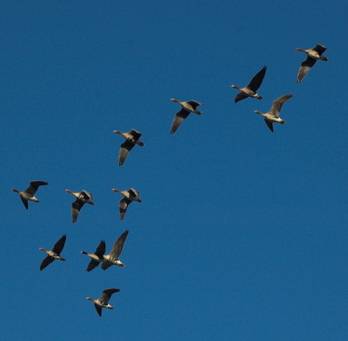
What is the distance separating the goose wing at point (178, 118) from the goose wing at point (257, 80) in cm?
568

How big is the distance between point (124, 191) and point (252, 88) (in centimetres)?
1272

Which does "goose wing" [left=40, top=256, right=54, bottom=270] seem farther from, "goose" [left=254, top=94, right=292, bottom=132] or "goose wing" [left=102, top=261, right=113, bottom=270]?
"goose" [left=254, top=94, right=292, bottom=132]

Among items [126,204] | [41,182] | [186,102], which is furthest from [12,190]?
[186,102]

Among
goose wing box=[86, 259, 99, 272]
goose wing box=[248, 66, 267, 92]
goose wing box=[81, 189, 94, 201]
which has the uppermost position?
goose wing box=[248, 66, 267, 92]

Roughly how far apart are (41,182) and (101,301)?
9.88 m

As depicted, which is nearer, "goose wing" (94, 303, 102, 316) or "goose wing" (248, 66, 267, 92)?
"goose wing" (248, 66, 267, 92)

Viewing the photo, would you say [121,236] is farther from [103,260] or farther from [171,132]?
[171,132]

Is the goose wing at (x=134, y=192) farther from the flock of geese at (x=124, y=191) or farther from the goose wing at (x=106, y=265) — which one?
the goose wing at (x=106, y=265)

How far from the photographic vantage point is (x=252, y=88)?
68625 millimetres

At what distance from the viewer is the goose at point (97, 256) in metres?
70.1

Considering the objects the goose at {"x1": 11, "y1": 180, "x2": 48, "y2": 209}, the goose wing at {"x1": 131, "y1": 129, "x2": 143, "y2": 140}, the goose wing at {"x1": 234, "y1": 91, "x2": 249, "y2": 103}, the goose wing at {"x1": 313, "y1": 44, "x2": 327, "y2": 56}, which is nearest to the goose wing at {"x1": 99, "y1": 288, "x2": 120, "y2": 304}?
the goose at {"x1": 11, "y1": 180, "x2": 48, "y2": 209}

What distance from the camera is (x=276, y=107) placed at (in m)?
68.5

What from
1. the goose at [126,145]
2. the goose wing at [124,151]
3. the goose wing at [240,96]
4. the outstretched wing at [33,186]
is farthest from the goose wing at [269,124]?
the outstretched wing at [33,186]

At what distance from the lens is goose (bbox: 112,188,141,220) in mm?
72062
